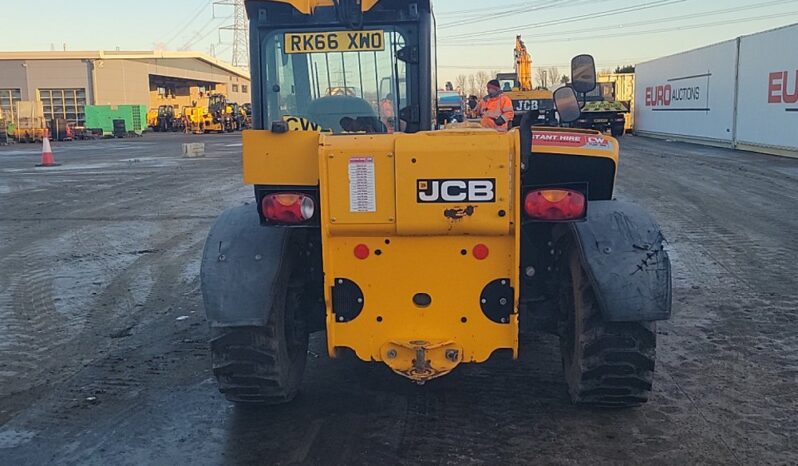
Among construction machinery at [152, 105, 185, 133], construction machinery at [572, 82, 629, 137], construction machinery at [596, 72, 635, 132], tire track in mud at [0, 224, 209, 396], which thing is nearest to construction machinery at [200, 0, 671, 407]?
tire track in mud at [0, 224, 209, 396]

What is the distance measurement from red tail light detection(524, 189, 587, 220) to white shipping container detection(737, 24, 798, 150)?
2001 centimetres

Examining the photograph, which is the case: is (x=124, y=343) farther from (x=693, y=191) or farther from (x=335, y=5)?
(x=693, y=191)

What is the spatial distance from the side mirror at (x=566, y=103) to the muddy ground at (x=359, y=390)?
5.07ft

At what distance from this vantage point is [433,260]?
3658mm

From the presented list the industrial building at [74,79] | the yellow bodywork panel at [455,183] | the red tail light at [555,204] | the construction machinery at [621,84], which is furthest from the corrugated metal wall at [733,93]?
the industrial building at [74,79]

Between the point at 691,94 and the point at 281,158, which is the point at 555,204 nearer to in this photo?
the point at 281,158

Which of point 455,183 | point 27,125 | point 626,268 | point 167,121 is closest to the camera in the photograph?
point 455,183

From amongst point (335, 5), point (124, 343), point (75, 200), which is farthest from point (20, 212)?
point (335, 5)

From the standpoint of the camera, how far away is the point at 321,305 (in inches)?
168

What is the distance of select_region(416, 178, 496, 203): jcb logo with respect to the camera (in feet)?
11.3

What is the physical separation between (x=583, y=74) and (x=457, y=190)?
170 cm

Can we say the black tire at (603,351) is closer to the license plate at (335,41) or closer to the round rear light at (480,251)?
the round rear light at (480,251)

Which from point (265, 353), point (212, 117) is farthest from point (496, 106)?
point (212, 117)

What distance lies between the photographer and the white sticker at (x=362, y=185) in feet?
11.5
